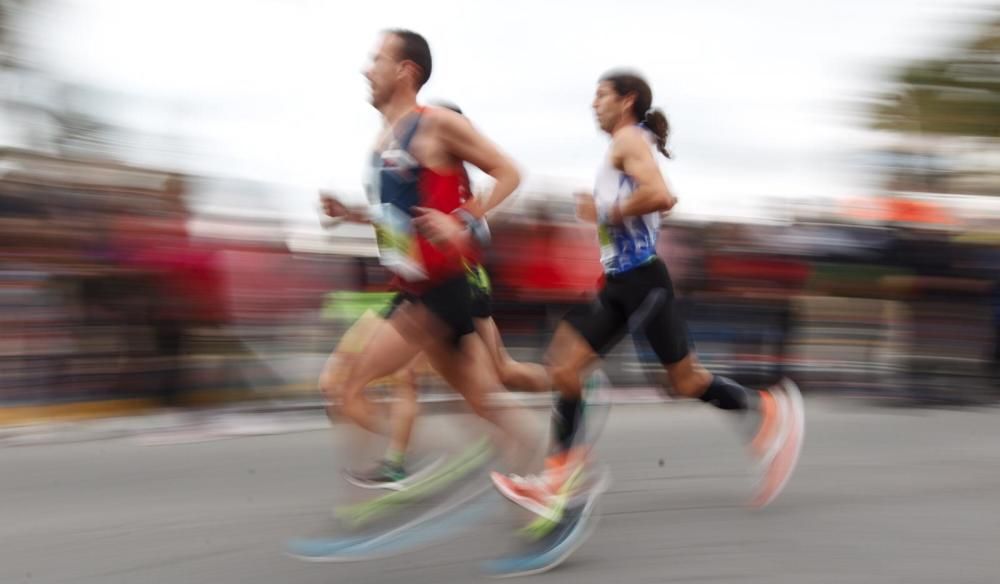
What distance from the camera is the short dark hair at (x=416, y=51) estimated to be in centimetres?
469

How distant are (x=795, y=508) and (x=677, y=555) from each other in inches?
44.7

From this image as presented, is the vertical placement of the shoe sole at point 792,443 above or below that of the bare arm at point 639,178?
below

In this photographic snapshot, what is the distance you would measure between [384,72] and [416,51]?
14 cm

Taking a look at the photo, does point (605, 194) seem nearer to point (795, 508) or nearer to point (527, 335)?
point (795, 508)

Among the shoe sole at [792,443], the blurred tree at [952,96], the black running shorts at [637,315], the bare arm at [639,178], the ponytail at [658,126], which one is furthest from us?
the blurred tree at [952,96]

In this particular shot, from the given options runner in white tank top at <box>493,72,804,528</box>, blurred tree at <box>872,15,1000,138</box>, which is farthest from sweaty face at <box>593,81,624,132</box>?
blurred tree at <box>872,15,1000,138</box>

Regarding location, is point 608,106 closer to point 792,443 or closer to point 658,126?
point 658,126

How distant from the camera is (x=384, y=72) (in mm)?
4648

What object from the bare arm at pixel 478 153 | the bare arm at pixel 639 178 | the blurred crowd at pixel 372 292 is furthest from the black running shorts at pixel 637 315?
the blurred crowd at pixel 372 292

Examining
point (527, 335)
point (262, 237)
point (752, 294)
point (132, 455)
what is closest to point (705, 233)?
point (752, 294)

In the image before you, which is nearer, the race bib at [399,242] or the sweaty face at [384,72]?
the race bib at [399,242]

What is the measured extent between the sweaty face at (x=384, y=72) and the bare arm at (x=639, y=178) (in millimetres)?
1004

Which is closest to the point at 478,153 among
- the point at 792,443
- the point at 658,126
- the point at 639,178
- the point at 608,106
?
the point at 639,178

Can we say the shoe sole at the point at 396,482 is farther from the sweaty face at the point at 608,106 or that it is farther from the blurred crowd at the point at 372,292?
the blurred crowd at the point at 372,292
